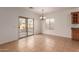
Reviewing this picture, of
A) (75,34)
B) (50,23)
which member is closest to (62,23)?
(50,23)

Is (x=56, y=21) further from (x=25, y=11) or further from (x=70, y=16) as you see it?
(x=25, y=11)

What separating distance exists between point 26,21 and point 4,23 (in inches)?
117

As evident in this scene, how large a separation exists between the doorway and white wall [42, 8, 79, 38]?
2.06 m

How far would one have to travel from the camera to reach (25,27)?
7980 millimetres

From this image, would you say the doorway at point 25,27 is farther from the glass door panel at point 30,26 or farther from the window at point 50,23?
the window at point 50,23

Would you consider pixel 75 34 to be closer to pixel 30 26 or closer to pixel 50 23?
pixel 50 23

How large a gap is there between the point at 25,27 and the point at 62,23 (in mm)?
3194

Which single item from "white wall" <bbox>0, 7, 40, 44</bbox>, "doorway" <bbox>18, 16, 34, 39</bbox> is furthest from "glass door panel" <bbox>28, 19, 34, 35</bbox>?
"white wall" <bbox>0, 7, 40, 44</bbox>

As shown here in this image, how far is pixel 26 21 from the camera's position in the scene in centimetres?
825

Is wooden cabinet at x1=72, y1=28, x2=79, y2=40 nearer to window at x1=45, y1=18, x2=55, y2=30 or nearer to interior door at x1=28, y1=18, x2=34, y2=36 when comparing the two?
window at x1=45, y1=18, x2=55, y2=30

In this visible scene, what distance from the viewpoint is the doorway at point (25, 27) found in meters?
7.15

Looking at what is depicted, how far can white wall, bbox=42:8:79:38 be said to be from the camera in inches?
298

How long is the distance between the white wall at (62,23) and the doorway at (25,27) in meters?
2.06
